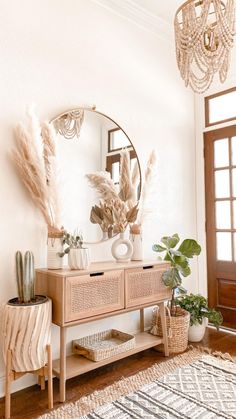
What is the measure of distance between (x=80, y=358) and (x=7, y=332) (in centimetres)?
69

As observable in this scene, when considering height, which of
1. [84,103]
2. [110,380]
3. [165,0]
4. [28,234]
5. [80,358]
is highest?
[165,0]

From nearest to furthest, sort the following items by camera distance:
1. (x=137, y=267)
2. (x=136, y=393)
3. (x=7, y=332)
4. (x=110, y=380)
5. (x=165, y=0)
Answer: (x=7, y=332) < (x=136, y=393) < (x=110, y=380) < (x=137, y=267) < (x=165, y=0)

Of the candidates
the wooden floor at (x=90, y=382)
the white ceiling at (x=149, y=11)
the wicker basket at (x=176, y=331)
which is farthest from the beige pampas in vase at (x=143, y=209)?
the white ceiling at (x=149, y=11)

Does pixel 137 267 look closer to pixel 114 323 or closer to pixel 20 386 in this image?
pixel 114 323

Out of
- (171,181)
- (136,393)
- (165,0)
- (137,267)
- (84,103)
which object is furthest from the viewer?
(171,181)

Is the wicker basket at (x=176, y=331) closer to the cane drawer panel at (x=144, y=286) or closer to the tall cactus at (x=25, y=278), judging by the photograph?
the cane drawer panel at (x=144, y=286)

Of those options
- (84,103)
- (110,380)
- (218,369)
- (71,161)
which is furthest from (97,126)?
(218,369)

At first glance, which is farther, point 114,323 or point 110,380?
point 114,323

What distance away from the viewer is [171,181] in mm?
3436

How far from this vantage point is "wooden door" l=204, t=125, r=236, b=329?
338cm

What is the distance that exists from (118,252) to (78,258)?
1.78 ft

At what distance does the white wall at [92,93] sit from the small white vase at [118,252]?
14cm

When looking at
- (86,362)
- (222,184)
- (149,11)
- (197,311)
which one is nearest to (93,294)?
(86,362)

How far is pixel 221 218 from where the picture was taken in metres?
3.50
